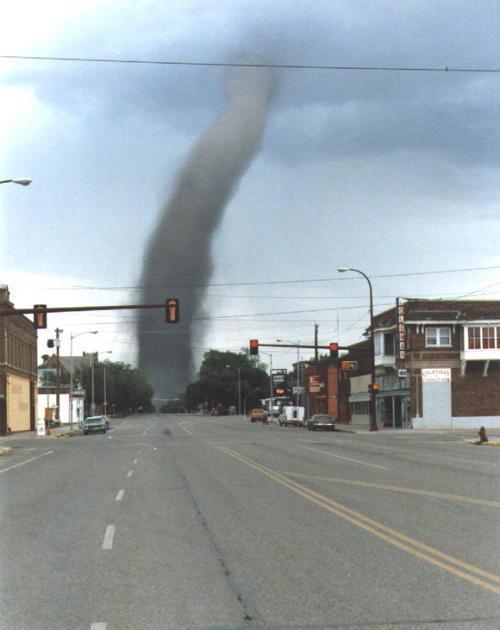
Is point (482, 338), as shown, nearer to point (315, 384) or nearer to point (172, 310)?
point (315, 384)

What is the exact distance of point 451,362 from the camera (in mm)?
69188

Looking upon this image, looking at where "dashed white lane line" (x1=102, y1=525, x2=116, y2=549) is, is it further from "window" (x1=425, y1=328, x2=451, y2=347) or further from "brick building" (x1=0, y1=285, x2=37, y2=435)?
"brick building" (x1=0, y1=285, x2=37, y2=435)

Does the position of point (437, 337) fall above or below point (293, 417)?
above

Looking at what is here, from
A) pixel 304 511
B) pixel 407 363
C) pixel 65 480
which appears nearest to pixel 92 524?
pixel 304 511

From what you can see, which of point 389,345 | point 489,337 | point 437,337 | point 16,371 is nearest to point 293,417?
point 389,345

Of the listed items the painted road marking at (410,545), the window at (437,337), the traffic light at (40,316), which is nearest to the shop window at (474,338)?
the window at (437,337)

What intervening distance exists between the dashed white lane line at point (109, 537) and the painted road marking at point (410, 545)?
3.65 m

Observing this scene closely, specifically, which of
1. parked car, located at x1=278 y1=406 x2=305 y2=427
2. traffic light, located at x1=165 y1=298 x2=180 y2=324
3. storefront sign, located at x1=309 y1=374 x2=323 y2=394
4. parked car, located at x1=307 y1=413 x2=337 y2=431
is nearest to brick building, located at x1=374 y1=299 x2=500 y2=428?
parked car, located at x1=307 y1=413 x2=337 y2=431

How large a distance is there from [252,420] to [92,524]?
3996 inches

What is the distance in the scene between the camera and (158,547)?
11.4 m

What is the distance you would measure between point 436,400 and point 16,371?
38.0 meters

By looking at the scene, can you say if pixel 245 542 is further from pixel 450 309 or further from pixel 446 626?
pixel 450 309

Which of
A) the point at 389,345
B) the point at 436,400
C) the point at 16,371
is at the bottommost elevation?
the point at 436,400

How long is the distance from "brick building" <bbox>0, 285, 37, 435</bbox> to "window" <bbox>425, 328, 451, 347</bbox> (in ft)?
110
